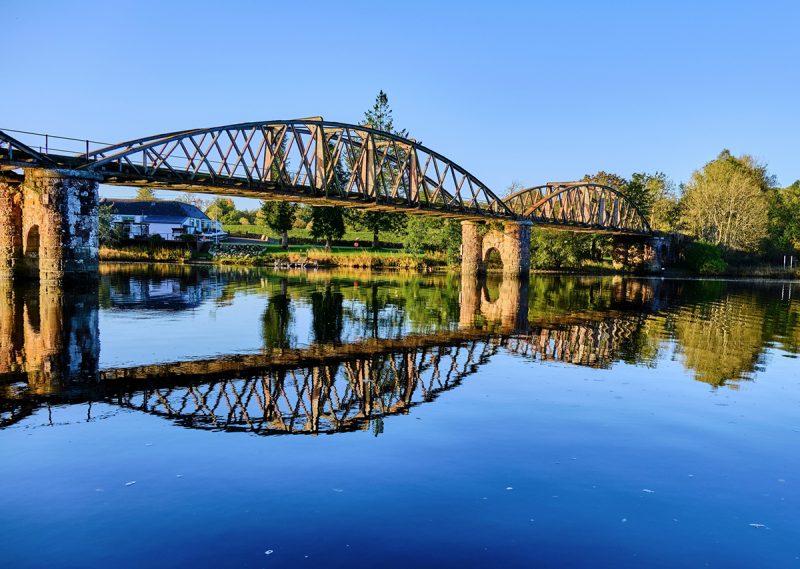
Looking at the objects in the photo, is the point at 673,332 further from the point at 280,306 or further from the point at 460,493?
the point at 460,493

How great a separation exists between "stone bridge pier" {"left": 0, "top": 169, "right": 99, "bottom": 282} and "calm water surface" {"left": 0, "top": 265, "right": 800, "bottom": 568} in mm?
16615

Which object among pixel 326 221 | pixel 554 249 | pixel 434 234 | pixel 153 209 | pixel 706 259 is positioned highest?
pixel 153 209

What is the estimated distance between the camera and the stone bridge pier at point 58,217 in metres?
39.5

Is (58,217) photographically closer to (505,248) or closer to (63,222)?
(63,222)

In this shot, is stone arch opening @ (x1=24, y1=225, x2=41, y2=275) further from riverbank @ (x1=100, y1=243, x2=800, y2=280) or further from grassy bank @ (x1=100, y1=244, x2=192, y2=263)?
grassy bank @ (x1=100, y1=244, x2=192, y2=263)

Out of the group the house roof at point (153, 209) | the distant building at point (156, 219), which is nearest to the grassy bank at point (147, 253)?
the distant building at point (156, 219)

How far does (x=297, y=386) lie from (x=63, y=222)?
1256 inches

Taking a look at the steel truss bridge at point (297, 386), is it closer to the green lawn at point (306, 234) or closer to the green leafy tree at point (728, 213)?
the green lawn at point (306, 234)

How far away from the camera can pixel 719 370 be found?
2053cm

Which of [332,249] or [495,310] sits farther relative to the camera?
[332,249]

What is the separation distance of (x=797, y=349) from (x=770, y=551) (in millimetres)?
21266

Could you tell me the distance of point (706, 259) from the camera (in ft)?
342

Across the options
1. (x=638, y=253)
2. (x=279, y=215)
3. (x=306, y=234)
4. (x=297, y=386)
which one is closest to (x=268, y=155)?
(x=297, y=386)

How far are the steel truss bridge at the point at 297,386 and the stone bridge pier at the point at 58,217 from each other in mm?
26646
